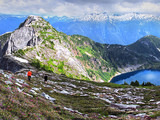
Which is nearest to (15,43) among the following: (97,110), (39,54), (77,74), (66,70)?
(39,54)

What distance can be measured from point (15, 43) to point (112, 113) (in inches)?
8019

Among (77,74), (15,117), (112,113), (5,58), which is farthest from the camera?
(77,74)

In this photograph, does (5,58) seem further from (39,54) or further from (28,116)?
(28,116)

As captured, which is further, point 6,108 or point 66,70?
point 66,70

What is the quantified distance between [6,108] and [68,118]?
322 inches

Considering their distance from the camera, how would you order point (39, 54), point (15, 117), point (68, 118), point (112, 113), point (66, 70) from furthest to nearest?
point (66, 70)
point (39, 54)
point (112, 113)
point (68, 118)
point (15, 117)

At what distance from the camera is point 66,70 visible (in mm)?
182250

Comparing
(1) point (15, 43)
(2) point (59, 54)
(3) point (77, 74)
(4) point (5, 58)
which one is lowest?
(3) point (77, 74)

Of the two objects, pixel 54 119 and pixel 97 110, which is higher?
pixel 54 119

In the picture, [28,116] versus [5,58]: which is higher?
[5,58]

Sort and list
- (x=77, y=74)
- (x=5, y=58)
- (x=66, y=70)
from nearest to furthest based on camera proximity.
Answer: (x=5, y=58)
(x=66, y=70)
(x=77, y=74)

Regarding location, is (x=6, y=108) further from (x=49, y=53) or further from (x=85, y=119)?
(x=49, y=53)

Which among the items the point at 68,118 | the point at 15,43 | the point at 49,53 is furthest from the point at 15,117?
the point at 15,43

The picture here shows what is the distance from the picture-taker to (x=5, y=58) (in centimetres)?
11800
